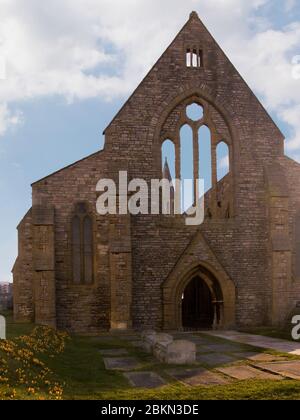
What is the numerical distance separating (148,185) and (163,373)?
10633 millimetres

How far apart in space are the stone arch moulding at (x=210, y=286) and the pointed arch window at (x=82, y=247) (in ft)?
10.5

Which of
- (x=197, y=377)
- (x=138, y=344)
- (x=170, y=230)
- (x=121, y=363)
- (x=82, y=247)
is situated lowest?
(x=138, y=344)

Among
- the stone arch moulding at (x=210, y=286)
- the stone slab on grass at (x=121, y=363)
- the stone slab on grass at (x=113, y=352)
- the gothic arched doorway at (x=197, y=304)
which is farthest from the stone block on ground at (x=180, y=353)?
the gothic arched doorway at (x=197, y=304)

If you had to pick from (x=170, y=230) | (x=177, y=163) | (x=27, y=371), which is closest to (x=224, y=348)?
(x=170, y=230)

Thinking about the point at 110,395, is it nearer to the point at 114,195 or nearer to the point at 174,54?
the point at 114,195

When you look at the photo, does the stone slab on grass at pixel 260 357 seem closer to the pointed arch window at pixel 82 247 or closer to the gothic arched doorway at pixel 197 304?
the pointed arch window at pixel 82 247

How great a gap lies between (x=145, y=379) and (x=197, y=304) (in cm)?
1534

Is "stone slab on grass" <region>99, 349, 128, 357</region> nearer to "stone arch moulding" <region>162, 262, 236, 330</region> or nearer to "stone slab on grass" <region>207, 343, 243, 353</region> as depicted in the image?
"stone slab on grass" <region>207, 343, 243, 353</region>

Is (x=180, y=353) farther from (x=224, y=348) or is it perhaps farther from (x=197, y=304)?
(x=197, y=304)

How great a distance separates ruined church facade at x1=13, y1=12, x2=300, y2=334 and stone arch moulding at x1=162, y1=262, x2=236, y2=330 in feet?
0.14

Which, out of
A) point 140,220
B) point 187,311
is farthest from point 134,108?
point 187,311

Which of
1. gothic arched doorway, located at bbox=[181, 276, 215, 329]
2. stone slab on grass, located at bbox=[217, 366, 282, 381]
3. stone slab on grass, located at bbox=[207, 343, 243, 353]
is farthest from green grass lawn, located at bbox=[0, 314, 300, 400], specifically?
gothic arched doorway, located at bbox=[181, 276, 215, 329]

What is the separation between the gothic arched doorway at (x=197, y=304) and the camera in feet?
81.7

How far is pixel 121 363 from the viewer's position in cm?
1310
